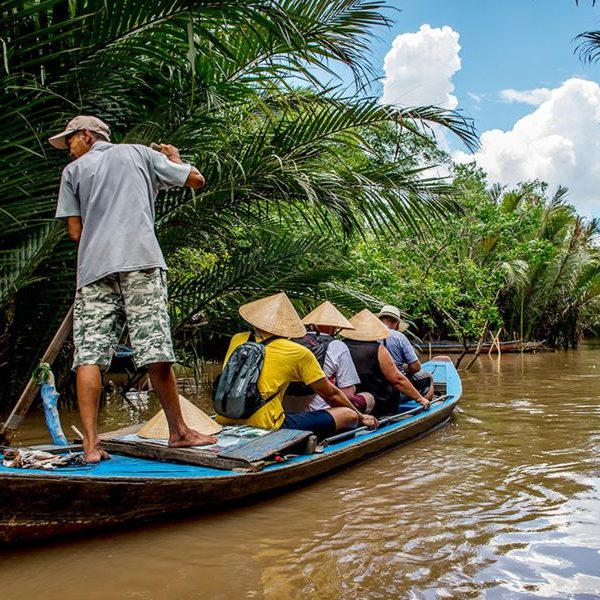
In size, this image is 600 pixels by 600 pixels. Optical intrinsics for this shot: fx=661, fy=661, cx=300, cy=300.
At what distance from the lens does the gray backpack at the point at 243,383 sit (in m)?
4.39

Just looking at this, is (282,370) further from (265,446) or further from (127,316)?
(127,316)

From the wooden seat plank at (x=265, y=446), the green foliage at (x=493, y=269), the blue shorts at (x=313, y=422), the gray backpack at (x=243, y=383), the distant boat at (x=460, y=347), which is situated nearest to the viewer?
the wooden seat plank at (x=265, y=446)

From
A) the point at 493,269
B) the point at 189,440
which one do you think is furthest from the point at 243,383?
the point at 493,269

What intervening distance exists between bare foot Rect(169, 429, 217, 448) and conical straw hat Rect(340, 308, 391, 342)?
2.37 metres

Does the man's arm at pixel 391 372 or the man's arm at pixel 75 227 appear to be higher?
the man's arm at pixel 75 227

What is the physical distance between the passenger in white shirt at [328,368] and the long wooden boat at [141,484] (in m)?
0.57

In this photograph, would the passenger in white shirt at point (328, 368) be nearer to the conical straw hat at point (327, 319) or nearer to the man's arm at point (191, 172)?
the conical straw hat at point (327, 319)

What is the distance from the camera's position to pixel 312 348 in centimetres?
549

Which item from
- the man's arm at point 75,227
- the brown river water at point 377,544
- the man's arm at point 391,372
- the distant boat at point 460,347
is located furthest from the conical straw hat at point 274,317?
the distant boat at point 460,347

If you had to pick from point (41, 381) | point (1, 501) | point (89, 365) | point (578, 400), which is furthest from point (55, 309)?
point (578, 400)

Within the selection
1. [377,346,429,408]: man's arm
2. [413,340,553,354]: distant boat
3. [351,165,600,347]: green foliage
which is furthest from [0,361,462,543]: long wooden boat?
[413,340,553,354]: distant boat

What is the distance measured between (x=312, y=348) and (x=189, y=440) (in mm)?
1841

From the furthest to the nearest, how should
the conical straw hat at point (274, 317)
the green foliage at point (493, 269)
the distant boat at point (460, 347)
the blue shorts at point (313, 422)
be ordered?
the distant boat at point (460, 347), the green foliage at point (493, 269), the blue shorts at point (313, 422), the conical straw hat at point (274, 317)

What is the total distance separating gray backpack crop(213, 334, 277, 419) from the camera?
439 cm
